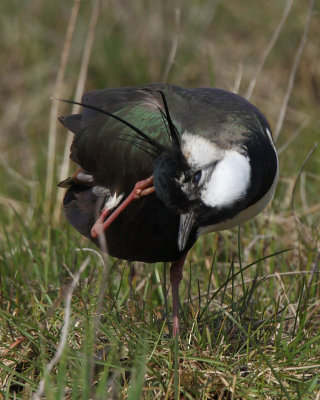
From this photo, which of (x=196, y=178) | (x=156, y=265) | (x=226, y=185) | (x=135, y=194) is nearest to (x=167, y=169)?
(x=196, y=178)

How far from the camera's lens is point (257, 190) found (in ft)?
8.61

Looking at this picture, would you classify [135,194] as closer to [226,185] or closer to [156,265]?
[226,185]

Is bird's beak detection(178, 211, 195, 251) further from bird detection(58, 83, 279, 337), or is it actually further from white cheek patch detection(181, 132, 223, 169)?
white cheek patch detection(181, 132, 223, 169)

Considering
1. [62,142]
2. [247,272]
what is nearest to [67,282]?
[247,272]

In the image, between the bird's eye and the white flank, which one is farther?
the white flank

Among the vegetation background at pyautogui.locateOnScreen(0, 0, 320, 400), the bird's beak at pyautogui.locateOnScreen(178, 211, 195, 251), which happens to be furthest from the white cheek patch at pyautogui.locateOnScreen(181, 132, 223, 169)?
the vegetation background at pyautogui.locateOnScreen(0, 0, 320, 400)

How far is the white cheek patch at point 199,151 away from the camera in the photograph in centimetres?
250

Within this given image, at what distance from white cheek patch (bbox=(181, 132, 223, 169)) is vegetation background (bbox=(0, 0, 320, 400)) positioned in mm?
477

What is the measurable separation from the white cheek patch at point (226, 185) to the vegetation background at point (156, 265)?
0.42 meters

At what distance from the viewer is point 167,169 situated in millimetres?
2488

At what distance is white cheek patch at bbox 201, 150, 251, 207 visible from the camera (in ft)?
7.91

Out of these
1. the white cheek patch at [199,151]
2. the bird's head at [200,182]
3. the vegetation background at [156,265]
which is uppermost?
the white cheek patch at [199,151]

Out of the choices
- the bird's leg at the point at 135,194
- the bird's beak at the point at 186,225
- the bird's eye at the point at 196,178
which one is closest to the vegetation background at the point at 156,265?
the bird's leg at the point at 135,194

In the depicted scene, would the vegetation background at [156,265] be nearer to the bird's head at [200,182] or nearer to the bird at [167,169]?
the bird at [167,169]
